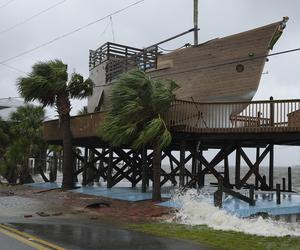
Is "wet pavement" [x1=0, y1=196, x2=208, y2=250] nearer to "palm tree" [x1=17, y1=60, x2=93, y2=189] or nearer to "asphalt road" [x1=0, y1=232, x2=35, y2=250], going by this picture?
"asphalt road" [x1=0, y1=232, x2=35, y2=250]

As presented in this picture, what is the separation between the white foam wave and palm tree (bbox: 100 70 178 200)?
2.70 meters

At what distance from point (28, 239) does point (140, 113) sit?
9.38 metres

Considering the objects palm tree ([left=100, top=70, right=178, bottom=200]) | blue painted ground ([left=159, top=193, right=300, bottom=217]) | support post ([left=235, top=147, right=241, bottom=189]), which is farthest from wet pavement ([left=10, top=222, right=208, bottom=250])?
support post ([left=235, top=147, right=241, bottom=189])

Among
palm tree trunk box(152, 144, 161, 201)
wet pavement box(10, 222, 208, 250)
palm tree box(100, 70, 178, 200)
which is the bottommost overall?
wet pavement box(10, 222, 208, 250)

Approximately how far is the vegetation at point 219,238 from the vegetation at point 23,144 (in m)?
21.4

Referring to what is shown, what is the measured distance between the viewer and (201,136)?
69.3 feet

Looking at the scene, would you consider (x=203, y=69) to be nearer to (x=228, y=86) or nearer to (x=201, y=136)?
(x=228, y=86)

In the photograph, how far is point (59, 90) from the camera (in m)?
26.2

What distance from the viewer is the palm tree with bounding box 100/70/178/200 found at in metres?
18.5

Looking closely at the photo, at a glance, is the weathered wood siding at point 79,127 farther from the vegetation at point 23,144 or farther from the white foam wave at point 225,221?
the white foam wave at point 225,221

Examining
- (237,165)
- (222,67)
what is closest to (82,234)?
(237,165)

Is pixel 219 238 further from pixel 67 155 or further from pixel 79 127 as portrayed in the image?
pixel 67 155

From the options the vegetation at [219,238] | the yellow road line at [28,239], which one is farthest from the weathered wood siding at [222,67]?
the yellow road line at [28,239]

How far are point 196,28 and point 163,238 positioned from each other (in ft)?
56.9
